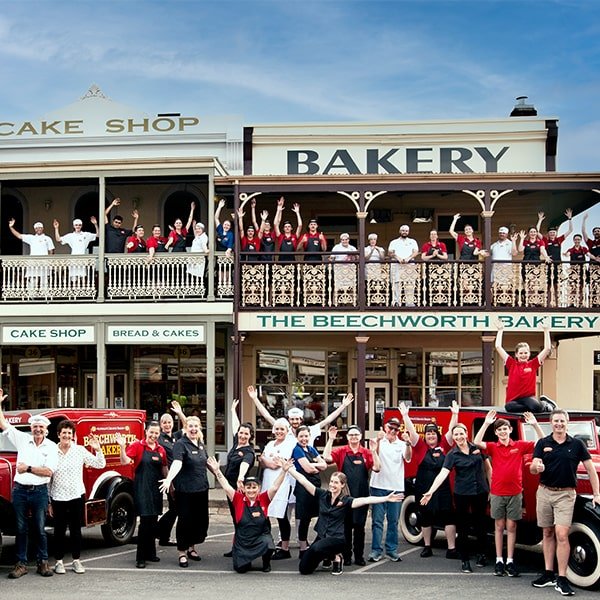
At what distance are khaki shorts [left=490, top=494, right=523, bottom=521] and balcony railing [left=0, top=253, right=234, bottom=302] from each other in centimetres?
993

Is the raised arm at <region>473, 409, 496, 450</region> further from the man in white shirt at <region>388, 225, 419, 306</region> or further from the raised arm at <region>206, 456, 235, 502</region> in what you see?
the man in white shirt at <region>388, 225, 419, 306</region>

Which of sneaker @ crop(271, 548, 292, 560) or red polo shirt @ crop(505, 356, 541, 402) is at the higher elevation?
red polo shirt @ crop(505, 356, 541, 402)

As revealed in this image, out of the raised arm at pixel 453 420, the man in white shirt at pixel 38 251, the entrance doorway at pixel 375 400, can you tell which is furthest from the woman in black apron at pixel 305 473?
the entrance doorway at pixel 375 400

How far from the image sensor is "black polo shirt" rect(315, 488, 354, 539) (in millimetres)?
10133

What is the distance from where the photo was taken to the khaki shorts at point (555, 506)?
9.43m

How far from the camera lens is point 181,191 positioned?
22375 millimetres

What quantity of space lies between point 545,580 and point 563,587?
0.39 metres

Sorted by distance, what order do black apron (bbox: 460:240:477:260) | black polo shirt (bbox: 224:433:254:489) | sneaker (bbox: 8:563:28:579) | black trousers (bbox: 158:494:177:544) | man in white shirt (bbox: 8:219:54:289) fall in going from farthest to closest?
man in white shirt (bbox: 8:219:54:289), black apron (bbox: 460:240:477:260), black trousers (bbox: 158:494:177:544), black polo shirt (bbox: 224:433:254:489), sneaker (bbox: 8:563:28:579)

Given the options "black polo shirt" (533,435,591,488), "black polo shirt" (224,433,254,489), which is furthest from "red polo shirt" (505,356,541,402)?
"black polo shirt" (224,433,254,489)

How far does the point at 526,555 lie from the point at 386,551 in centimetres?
191

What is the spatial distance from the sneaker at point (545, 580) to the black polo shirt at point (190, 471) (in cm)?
381

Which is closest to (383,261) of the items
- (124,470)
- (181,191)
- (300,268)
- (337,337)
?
(300,268)

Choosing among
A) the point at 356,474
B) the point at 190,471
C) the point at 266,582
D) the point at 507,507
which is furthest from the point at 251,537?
the point at 507,507

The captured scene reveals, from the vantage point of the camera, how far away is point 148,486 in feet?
35.1
